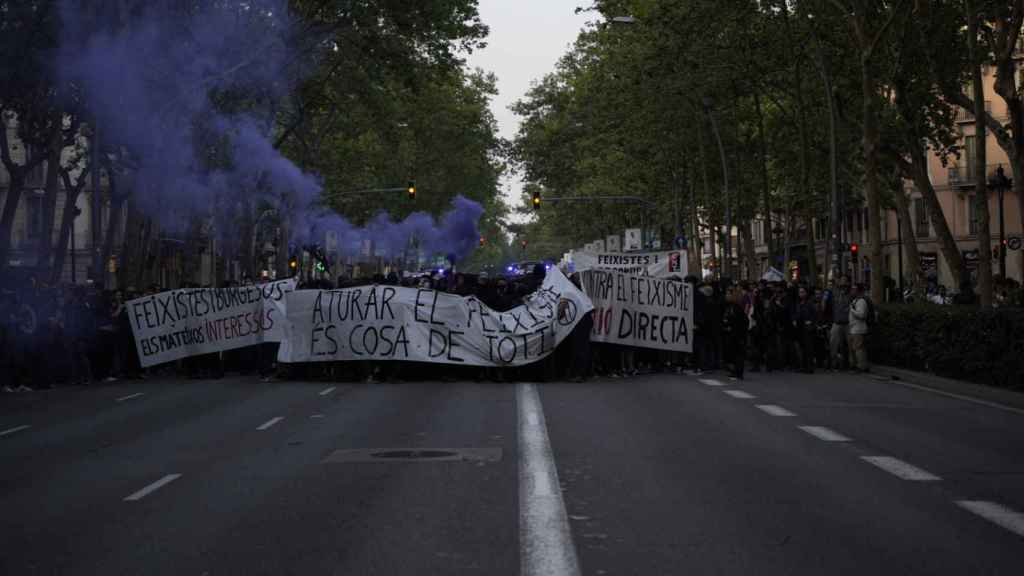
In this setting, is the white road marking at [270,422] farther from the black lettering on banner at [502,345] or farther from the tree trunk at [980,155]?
the tree trunk at [980,155]

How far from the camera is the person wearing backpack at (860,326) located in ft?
91.0

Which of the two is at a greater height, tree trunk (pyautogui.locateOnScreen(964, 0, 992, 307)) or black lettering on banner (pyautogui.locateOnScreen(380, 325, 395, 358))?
tree trunk (pyautogui.locateOnScreen(964, 0, 992, 307))

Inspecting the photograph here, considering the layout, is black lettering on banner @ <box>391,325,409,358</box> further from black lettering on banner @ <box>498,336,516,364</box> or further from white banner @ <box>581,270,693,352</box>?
white banner @ <box>581,270,693,352</box>

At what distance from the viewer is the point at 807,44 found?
40125mm

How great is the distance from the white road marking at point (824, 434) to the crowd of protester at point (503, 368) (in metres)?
9.11

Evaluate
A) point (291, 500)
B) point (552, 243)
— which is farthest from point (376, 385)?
point (552, 243)

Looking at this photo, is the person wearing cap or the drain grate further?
the person wearing cap

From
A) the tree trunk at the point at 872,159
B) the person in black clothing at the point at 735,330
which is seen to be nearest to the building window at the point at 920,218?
the tree trunk at the point at 872,159

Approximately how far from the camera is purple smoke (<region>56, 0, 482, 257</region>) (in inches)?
1156

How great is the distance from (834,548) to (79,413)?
12.9 metres

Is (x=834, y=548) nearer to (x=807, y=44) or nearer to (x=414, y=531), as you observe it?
(x=414, y=531)

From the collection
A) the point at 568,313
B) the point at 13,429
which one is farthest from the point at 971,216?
the point at 13,429

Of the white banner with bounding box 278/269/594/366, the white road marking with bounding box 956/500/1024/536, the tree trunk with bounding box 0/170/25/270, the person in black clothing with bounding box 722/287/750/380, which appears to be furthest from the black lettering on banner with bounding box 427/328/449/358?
the tree trunk with bounding box 0/170/25/270

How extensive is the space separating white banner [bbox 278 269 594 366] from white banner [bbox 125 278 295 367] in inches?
54.6
